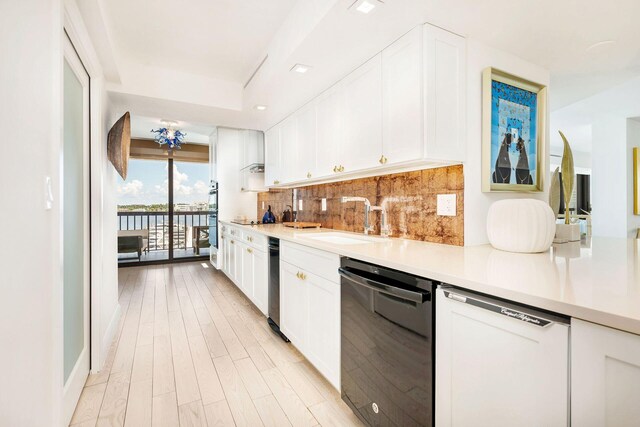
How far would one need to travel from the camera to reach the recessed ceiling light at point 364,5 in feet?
4.86

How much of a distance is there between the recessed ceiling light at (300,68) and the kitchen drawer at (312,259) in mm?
1351

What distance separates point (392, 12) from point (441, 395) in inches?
71.4

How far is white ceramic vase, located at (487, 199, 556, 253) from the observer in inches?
58.3

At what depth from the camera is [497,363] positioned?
90cm

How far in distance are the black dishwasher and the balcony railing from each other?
575cm

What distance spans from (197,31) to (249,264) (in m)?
2.26

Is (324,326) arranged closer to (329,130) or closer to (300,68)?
(329,130)

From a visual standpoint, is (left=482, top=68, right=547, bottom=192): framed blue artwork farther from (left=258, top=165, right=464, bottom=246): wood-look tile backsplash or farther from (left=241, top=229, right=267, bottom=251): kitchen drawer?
(left=241, top=229, right=267, bottom=251): kitchen drawer

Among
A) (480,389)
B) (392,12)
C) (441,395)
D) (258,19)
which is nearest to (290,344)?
(441,395)

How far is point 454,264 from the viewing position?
4.04 feet

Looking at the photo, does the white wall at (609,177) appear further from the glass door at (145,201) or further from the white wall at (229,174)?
the glass door at (145,201)

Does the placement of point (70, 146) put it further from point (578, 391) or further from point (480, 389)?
point (578, 391)

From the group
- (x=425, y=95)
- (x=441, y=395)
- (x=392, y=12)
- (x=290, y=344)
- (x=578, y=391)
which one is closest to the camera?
(x=578, y=391)

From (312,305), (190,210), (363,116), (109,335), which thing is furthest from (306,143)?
(190,210)
